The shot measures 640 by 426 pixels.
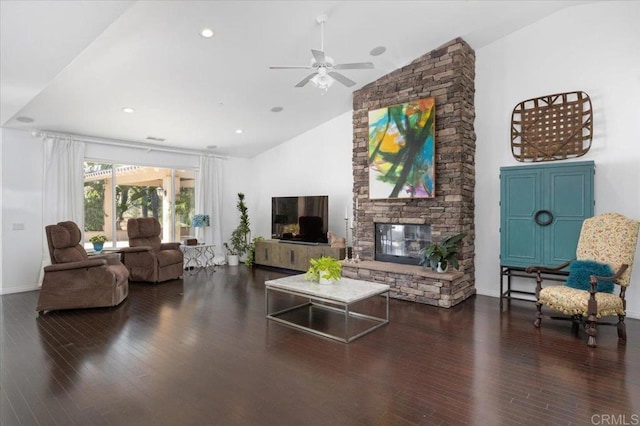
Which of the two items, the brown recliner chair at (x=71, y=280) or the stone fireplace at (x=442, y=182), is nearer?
the brown recliner chair at (x=71, y=280)

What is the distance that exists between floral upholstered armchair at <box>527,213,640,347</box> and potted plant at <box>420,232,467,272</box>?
1.05 m

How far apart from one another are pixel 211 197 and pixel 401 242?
4789mm

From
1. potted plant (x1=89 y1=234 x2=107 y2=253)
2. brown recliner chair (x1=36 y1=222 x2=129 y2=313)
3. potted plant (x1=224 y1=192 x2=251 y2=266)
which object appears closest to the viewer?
brown recliner chair (x1=36 y1=222 x2=129 y2=313)

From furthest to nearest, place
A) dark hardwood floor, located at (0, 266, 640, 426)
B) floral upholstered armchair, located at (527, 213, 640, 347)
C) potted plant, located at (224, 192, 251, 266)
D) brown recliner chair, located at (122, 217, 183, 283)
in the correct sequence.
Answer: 1. potted plant, located at (224, 192, 251, 266)
2. brown recliner chair, located at (122, 217, 183, 283)
3. floral upholstered armchair, located at (527, 213, 640, 347)
4. dark hardwood floor, located at (0, 266, 640, 426)

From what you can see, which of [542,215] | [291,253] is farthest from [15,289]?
[542,215]

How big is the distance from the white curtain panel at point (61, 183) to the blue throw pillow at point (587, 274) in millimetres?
7628

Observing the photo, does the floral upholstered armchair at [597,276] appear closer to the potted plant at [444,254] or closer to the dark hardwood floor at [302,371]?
the dark hardwood floor at [302,371]

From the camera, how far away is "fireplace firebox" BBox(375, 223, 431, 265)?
568 cm

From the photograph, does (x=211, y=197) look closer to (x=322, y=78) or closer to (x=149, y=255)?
(x=149, y=255)

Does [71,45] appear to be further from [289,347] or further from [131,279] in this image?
[131,279]

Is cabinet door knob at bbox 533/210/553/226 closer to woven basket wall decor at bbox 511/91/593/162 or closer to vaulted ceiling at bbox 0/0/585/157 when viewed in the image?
woven basket wall decor at bbox 511/91/593/162

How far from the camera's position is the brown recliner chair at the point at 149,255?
6.52 metres

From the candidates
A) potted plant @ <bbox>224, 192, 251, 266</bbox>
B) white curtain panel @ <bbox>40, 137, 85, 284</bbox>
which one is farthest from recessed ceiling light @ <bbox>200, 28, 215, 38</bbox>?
potted plant @ <bbox>224, 192, 251, 266</bbox>

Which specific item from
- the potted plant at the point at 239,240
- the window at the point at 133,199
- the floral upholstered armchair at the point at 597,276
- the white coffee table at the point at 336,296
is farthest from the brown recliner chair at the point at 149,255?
the floral upholstered armchair at the point at 597,276
